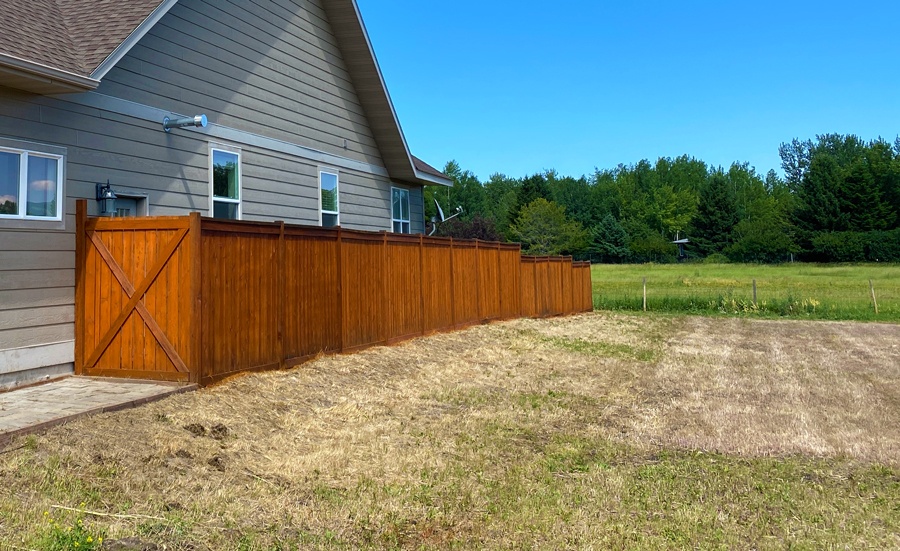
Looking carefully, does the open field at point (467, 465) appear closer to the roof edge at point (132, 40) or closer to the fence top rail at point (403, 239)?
the fence top rail at point (403, 239)

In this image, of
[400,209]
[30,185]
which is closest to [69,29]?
[30,185]

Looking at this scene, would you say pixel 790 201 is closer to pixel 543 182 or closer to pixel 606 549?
pixel 543 182

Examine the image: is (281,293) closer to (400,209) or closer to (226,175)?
(226,175)

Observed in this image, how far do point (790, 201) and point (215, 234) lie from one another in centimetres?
7917

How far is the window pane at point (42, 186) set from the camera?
796cm

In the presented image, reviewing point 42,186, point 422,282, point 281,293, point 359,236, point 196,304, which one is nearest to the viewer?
point 196,304

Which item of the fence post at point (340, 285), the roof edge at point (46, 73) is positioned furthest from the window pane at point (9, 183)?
the fence post at point (340, 285)

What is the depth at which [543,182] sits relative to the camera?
7931cm

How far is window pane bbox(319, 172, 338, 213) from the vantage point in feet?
45.2

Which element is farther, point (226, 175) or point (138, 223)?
point (226, 175)

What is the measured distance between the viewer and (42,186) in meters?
8.10

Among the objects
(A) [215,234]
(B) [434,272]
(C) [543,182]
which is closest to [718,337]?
(B) [434,272]

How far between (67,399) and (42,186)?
2718 millimetres

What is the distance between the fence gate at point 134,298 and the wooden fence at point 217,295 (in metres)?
0.01
